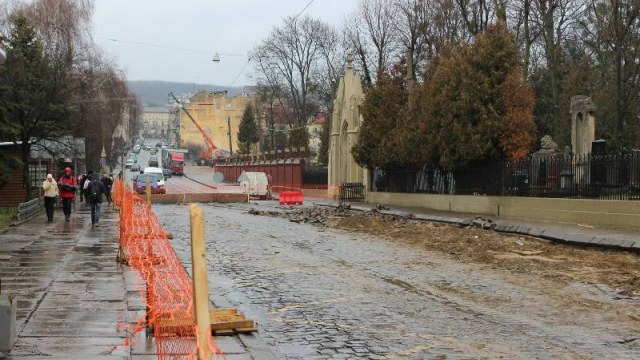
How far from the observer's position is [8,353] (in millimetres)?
6273

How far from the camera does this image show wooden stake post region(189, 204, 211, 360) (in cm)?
344

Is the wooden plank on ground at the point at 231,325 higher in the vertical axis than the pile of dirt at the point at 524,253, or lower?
higher

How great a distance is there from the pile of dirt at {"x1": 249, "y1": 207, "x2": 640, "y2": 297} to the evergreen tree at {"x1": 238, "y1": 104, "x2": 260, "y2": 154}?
90593 mm

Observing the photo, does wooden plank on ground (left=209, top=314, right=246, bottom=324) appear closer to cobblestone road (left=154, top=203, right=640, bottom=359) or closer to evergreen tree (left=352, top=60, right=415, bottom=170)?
cobblestone road (left=154, top=203, right=640, bottom=359)

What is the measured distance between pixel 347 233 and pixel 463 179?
912cm

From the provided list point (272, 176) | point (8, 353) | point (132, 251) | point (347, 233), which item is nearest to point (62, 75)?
point (347, 233)

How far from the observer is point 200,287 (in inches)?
140

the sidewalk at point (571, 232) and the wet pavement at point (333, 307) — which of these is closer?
the wet pavement at point (333, 307)

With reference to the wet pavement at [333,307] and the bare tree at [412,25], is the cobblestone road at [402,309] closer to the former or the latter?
the wet pavement at [333,307]

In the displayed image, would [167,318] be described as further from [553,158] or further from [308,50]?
[308,50]

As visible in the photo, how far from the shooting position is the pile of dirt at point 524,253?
12.2m

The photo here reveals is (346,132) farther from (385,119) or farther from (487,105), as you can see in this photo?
(487,105)

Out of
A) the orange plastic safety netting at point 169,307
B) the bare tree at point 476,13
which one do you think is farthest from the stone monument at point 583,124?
the orange plastic safety netting at point 169,307

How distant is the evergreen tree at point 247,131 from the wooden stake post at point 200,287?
360 feet
